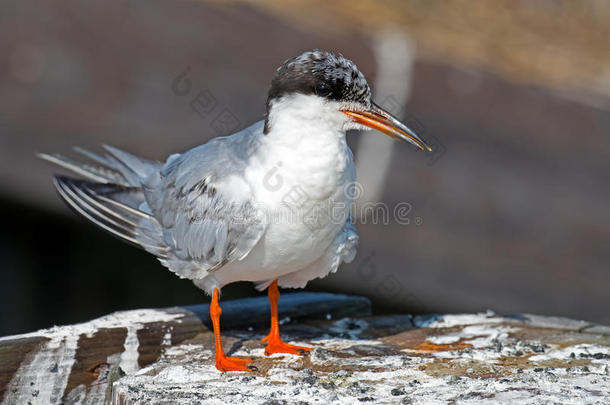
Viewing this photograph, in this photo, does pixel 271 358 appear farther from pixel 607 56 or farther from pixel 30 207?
pixel 607 56

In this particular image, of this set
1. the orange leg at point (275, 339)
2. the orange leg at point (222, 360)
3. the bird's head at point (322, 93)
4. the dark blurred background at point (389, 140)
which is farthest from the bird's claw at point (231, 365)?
the dark blurred background at point (389, 140)

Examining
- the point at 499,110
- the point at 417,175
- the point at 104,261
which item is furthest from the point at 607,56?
the point at 104,261

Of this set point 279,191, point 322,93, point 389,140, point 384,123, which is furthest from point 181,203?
point 389,140

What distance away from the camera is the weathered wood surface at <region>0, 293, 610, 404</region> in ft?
9.41

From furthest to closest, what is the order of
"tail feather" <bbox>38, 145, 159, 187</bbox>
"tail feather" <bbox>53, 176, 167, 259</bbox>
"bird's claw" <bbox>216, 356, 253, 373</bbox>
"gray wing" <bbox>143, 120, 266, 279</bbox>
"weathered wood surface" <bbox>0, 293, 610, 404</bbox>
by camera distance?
"tail feather" <bbox>38, 145, 159, 187</bbox> < "tail feather" <bbox>53, 176, 167, 259</bbox> < "gray wing" <bbox>143, 120, 266, 279</bbox> < "bird's claw" <bbox>216, 356, 253, 373</bbox> < "weathered wood surface" <bbox>0, 293, 610, 404</bbox>

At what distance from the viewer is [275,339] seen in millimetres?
3658

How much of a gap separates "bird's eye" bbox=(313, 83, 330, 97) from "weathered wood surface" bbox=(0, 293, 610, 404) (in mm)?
1090

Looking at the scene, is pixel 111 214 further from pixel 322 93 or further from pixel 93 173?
pixel 322 93

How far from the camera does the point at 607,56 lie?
750 centimetres

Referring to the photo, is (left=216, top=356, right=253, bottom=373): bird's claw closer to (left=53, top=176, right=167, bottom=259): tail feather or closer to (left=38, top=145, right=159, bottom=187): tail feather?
(left=53, top=176, right=167, bottom=259): tail feather

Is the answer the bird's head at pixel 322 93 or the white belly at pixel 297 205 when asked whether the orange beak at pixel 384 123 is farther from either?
the white belly at pixel 297 205

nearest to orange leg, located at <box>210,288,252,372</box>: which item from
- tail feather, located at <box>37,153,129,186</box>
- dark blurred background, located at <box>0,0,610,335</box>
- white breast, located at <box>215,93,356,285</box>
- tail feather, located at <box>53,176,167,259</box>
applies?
white breast, located at <box>215,93,356,285</box>

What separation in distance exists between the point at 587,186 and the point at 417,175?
4.18 ft

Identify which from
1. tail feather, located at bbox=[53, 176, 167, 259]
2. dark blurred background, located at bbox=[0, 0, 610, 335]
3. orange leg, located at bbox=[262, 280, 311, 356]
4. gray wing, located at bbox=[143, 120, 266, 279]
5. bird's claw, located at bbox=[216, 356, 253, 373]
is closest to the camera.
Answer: bird's claw, located at bbox=[216, 356, 253, 373]
